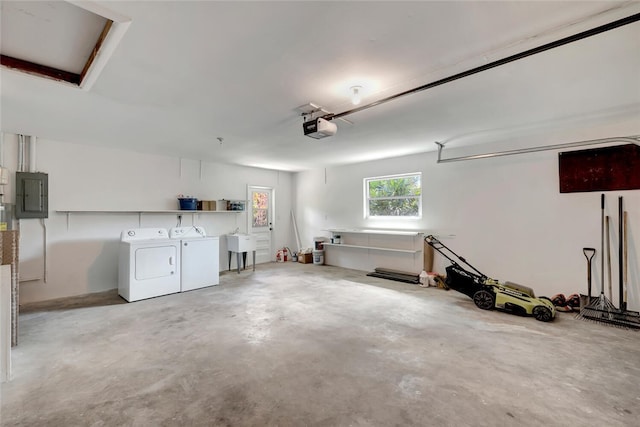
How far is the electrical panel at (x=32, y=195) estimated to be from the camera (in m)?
4.15

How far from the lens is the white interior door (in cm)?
737

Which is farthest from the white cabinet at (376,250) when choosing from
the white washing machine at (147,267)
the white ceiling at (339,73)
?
the white washing machine at (147,267)

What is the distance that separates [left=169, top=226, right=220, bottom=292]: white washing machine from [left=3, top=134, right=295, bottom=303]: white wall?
3.14 feet

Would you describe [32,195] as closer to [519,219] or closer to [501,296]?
[501,296]

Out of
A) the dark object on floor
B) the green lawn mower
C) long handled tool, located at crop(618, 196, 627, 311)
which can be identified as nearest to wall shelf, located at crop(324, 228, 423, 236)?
the dark object on floor

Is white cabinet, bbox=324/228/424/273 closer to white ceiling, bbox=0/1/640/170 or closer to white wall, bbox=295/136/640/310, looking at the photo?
white wall, bbox=295/136/640/310

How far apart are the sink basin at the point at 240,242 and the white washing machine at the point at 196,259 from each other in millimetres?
889

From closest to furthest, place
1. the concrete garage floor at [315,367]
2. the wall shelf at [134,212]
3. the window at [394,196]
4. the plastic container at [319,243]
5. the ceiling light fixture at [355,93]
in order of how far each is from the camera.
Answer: the concrete garage floor at [315,367]
the ceiling light fixture at [355,93]
the wall shelf at [134,212]
the window at [394,196]
the plastic container at [319,243]

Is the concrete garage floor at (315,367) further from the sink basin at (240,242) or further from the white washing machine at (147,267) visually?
the sink basin at (240,242)

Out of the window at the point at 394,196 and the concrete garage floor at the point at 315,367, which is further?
the window at the point at 394,196

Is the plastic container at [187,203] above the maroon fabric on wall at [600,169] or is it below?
below

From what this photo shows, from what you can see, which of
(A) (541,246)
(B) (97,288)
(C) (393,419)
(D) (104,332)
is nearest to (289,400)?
(C) (393,419)

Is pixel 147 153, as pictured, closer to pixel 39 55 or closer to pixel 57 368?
pixel 39 55

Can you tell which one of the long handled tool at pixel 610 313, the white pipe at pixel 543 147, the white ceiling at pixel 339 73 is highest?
the white ceiling at pixel 339 73
